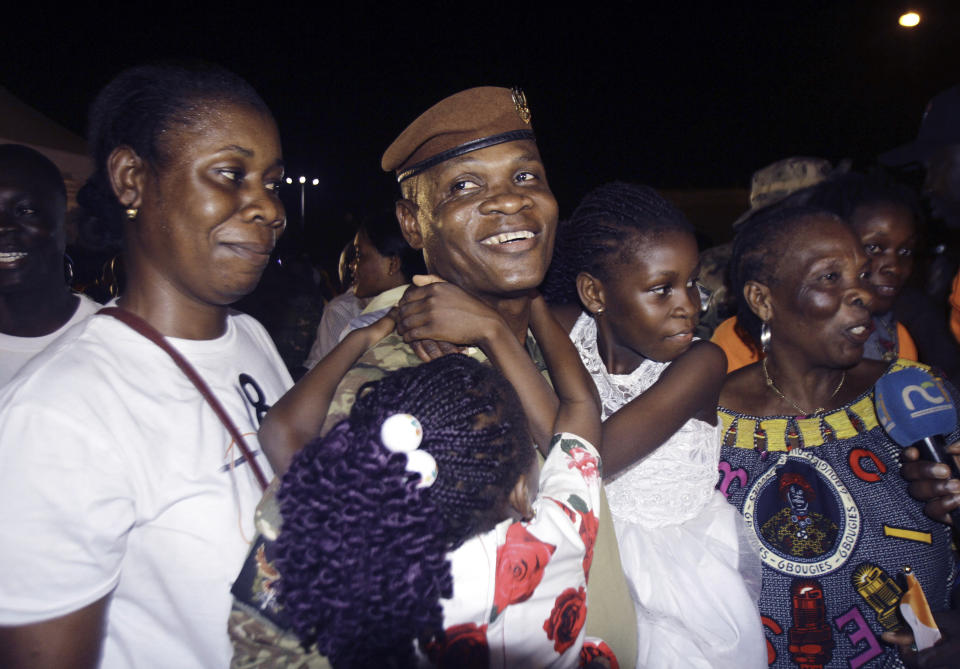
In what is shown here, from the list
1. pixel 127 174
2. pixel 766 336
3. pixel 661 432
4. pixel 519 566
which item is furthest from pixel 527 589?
pixel 766 336

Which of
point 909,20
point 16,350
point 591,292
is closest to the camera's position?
point 591,292

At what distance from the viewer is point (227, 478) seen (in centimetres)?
136

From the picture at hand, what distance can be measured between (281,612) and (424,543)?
13.6 inches

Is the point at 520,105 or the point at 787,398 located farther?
the point at 787,398

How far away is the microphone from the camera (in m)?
1.86

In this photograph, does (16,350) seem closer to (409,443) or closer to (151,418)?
(151,418)

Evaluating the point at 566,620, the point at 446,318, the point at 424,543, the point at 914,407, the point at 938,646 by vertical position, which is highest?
the point at 446,318

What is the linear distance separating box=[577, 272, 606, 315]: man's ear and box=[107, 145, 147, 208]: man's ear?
1571mm

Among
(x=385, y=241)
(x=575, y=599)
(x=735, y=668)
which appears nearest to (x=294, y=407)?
(x=575, y=599)

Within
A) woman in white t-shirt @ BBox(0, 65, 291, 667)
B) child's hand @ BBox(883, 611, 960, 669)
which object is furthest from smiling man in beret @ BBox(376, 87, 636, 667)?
child's hand @ BBox(883, 611, 960, 669)

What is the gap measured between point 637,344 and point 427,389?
1.17 meters

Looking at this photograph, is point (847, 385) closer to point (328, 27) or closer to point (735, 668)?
point (735, 668)

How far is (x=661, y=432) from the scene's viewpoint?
6.15 ft

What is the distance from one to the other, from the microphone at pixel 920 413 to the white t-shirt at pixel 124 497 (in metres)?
2.07
